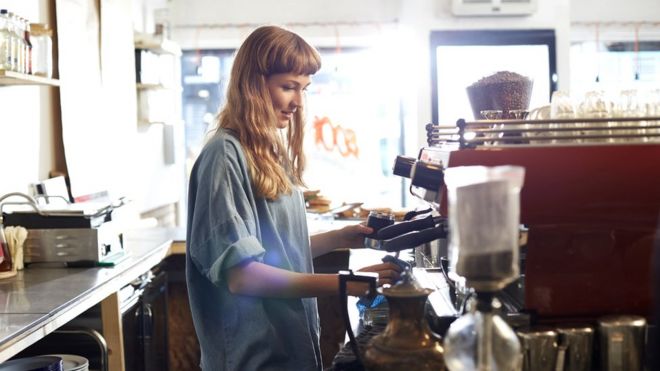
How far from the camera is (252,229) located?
1.62 metres

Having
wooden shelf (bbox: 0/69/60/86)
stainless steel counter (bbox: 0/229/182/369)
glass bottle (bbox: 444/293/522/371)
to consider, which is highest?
wooden shelf (bbox: 0/69/60/86)

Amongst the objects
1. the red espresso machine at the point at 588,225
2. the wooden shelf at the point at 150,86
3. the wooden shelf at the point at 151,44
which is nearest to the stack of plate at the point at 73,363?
the red espresso machine at the point at 588,225

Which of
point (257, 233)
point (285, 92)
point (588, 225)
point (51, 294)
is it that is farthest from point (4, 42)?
point (588, 225)

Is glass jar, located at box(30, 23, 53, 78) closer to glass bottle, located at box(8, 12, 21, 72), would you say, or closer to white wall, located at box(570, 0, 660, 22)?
glass bottle, located at box(8, 12, 21, 72)

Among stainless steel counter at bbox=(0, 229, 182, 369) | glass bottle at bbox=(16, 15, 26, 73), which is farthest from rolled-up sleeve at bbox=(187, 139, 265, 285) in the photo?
glass bottle at bbox=(16, 15, 26, 73)

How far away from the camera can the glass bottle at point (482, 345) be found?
101 cm

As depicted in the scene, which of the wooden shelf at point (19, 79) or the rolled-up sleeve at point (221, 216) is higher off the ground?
the wooden shelf at point (19, 79)

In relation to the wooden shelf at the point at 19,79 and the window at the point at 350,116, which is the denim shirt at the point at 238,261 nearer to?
the wooden shelf at the point at 19,79

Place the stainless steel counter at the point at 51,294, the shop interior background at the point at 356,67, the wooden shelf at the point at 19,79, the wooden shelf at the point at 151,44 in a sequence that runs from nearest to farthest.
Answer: the stainless steel counter at the point at 51,294, the wooden shelf at the point at 19,79, the wooden shelf at the point at 151,44, the shop interior background at the point at 356,67

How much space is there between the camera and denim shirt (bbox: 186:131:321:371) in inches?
62.7

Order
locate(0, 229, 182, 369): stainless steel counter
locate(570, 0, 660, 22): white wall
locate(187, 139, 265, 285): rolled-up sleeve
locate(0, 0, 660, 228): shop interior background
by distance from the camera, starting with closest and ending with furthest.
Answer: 1. locate(187, 139, 265, 285): rolled-up sleeve
2. locate(0, 229, 182, 369): stainless steel counter
3. locate(0, 0, 660, 228): shop interior background
4. locate(570, 0, 660, 22): white wall

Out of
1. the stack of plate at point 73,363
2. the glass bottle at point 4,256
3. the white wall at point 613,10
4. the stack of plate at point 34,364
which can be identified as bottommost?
the stack of plate at point 73,363

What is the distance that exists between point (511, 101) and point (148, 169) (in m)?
3.97

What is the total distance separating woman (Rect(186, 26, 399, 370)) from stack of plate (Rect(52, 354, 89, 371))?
88 centimetres
